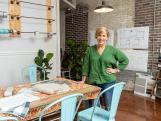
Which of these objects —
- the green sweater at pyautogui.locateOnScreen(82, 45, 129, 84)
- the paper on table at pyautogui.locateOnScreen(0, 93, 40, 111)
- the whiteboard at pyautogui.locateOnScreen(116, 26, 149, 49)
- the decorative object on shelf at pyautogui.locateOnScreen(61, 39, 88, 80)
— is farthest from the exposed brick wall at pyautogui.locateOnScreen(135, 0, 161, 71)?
the paper on table at pyautogui.locateOnScreen(0, 93, 40, 111)

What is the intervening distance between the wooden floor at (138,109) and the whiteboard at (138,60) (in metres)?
0.75

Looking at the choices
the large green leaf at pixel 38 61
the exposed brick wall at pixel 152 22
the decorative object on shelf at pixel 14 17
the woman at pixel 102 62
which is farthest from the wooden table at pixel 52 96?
the exposed brick wall at pixel 152 22

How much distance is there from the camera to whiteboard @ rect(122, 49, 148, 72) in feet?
15.7

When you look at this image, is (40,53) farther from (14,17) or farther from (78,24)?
(78,24)

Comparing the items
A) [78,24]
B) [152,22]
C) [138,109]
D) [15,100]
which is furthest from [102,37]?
[78,24]

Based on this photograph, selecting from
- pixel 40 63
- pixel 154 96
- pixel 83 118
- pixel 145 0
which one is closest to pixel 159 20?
pixel 145 0

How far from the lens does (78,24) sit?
6.20 meters

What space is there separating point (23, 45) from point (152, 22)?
3038mm

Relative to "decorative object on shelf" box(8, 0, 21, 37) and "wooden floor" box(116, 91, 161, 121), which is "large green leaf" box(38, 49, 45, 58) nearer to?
"decorative object on shelf" box(8, 0, 21, 37)

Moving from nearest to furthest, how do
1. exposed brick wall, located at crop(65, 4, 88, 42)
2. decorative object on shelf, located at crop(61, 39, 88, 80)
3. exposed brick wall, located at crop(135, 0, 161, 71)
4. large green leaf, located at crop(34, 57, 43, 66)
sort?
large green leaf, located at crop(34, 57, 43, 66)
exposed brick wall, located at crop(135, 0, 161, 71)
decorative object on shelf, located at crop(61, 39, 88, 80)
exposed brick wall, located at crop(65, 4, 88, 42)

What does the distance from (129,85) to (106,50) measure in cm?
308

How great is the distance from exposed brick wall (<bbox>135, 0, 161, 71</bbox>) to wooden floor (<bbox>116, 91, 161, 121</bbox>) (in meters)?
0.92

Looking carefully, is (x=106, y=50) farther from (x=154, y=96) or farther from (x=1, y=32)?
(x=154, y=96)

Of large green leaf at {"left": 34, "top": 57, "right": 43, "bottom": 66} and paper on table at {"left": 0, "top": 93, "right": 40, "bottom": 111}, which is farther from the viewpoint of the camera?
large green leaf at {"left": 34, "top": 57, "right": 43, "bottom": 66}
